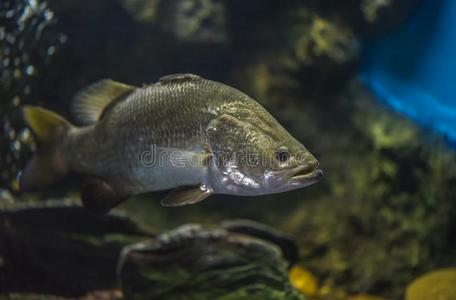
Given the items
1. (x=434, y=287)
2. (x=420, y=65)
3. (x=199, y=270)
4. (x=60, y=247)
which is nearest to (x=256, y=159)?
(x=199, y=270)

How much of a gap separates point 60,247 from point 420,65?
14.6 feet

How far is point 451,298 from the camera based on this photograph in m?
4.11

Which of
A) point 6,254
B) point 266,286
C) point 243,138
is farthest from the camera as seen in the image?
point 6,254

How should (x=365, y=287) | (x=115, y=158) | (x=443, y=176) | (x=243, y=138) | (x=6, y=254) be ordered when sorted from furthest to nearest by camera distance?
(x=443, y=176) < (x=365, y=287) < (x=6, y=254) < (x=115, y=158) < (x=243, y=138)

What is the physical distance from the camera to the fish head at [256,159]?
199 cm

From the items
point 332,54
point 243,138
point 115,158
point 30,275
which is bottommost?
point 30,275

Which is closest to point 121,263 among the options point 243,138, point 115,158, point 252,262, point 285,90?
point 252,262

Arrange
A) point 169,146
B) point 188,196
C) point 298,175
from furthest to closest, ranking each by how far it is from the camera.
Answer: point 169,146 → point 188,196 → point 298,175

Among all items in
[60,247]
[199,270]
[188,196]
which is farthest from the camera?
[60,247]

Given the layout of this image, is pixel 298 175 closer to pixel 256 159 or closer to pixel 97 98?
pixel 256 159

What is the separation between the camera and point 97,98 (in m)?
2.62

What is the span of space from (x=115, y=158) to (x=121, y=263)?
1146 mm

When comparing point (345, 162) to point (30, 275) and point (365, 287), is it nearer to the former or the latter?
point (365, 287)

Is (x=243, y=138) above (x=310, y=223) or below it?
above
